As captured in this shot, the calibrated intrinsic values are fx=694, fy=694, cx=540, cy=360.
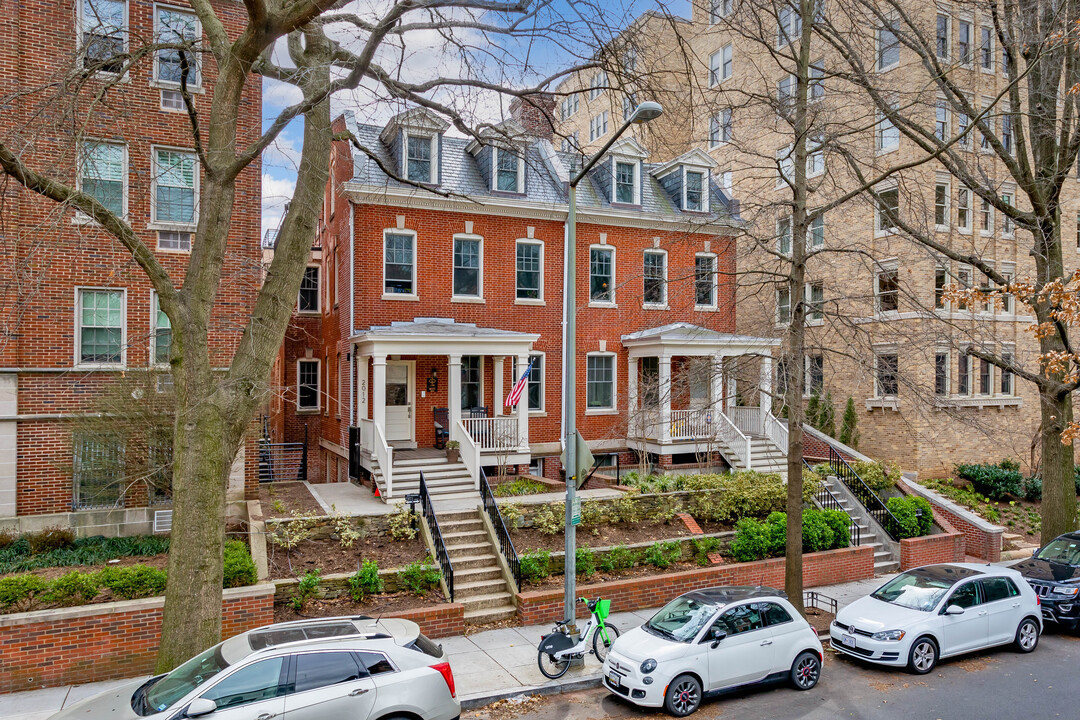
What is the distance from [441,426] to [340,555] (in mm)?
7512

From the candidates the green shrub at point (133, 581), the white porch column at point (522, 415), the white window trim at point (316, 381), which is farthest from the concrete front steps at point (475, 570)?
the white window trim at point (316, 381)

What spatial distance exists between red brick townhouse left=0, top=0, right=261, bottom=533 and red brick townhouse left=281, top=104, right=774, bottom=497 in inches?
177

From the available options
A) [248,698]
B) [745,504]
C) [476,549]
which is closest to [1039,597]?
[745,504]

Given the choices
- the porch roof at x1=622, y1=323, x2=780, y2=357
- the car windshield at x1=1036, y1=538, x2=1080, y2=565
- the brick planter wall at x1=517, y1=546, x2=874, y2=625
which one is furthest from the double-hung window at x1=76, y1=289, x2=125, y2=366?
the car windshield at x1=1036, y1=538, x2=1080, y2=565

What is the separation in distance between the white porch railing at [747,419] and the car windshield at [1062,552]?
894 cm

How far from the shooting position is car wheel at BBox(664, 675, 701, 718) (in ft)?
30.0

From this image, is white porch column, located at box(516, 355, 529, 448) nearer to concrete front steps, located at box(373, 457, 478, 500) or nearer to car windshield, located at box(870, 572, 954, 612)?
concrete front steps, located at box(373, 457, 478, 500)

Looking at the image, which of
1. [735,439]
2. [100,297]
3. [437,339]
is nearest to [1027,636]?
[735,439]

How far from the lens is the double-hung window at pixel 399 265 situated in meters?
20.0

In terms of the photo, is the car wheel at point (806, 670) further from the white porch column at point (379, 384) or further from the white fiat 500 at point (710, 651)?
the white porch column at point (379, 384)

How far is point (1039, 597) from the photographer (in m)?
13.2

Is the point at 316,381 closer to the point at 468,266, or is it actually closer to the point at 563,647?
the point at 468,266

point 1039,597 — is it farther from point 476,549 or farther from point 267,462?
point 267,462

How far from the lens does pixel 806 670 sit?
33.5 ft
